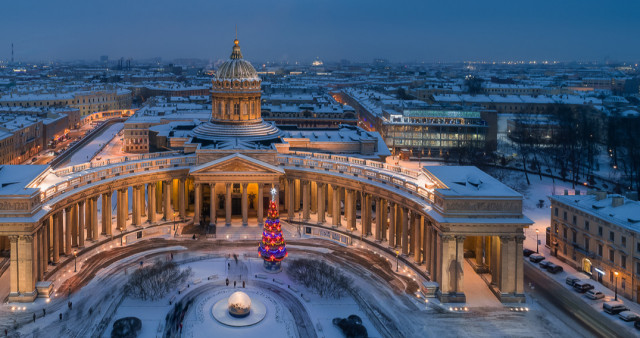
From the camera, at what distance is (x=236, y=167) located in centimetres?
7256

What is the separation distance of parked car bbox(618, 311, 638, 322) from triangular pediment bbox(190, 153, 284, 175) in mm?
38940

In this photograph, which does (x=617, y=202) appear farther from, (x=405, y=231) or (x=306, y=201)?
(x=306, y=201)

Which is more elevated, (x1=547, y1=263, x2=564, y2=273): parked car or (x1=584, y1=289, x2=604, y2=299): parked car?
(x1=547, y1=263, x2=564, y2=273): parked car

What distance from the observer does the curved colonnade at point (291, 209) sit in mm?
52406

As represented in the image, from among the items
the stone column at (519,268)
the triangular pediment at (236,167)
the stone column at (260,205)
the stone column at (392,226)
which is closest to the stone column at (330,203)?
the triangular pediment at (236,167)

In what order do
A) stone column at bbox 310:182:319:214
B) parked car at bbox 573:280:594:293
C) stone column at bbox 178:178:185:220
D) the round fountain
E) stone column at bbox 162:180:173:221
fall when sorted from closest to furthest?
the round fountain < parked car at bbox 573:280:594:293 < stone column at bbox 162:180:173:221 < stone column at bbox 178:178:185:220 < stone column at bbox 310:182:319:214

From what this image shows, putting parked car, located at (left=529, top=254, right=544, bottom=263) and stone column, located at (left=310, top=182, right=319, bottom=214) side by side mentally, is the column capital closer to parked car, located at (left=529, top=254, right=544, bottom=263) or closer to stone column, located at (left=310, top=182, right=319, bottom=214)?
parked car, located at (left=529, top=254, right=544, bottom=263)

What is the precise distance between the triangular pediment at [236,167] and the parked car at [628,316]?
38.9 meters

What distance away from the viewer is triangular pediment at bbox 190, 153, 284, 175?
7181cm

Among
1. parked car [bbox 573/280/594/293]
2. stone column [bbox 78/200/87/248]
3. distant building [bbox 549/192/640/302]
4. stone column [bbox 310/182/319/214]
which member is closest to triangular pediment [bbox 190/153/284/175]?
stone column [bbox 310/182/319/214]

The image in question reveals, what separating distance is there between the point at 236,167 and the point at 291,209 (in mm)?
8798

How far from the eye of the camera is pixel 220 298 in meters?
51.5

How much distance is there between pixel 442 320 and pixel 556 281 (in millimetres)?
15059

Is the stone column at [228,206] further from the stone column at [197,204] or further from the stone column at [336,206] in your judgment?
the stone column at [336,206]
